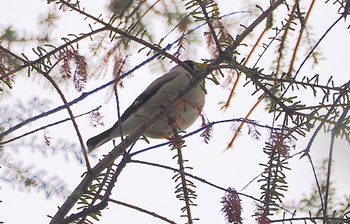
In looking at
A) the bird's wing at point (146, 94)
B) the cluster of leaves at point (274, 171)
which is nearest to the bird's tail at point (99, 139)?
the bird's wing at point (146, 94)

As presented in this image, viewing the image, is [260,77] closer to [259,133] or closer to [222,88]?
[259,133]

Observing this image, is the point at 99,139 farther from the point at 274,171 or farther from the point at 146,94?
the point at 274,171

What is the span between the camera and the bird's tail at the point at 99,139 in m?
2.66

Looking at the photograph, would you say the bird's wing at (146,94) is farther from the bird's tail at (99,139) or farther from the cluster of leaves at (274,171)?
the cluster of leaves at (274,171)

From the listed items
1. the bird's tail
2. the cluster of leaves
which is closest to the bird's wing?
the bird's tail

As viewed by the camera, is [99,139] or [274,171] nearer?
[274,171]

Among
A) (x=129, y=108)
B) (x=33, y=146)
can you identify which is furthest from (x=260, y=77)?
(x=129, y=108)

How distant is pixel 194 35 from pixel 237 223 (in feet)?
2.71

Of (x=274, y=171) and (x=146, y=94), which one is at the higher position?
(x=146, y=94)

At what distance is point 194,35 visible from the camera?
1880 millimetres

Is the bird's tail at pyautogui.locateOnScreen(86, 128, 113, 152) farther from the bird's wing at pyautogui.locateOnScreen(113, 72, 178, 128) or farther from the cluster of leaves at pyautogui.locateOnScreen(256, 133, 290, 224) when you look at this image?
the cluster of leaves at pyautogui.locateOnScreen(256, 133, 290, 224)

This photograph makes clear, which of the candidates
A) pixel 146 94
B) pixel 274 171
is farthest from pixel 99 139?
pixel 274 171

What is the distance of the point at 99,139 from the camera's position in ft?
8.80

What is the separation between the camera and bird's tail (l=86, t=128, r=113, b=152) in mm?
2661
